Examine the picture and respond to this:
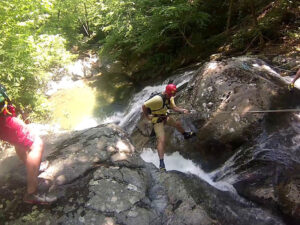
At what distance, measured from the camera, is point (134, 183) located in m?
4.04

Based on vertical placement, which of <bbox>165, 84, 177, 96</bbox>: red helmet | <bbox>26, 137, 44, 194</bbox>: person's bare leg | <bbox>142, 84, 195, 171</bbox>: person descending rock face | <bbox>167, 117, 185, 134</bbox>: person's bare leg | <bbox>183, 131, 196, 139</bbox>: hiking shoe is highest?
<bbox>26, 137, 44, 194</bbox>: person's bare leg

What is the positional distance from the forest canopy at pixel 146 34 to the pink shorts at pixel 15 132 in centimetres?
336

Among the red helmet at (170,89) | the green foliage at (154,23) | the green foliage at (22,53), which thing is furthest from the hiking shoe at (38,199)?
the green foliage at (154,23)

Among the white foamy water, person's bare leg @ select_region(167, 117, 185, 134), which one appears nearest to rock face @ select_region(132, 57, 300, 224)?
the white foamy water

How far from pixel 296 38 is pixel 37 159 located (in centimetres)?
829

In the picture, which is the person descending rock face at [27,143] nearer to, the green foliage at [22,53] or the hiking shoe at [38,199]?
the hiking shoe at [38,199]

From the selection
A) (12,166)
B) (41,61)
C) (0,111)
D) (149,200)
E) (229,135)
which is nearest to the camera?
(0,111)

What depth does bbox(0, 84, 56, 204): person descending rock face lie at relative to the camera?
133 inches

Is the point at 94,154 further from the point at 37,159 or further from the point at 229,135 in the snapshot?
the point at 229,135

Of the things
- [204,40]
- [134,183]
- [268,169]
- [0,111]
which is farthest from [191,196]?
[204,40]

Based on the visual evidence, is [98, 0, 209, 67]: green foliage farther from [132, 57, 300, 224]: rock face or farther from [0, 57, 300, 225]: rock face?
[0, 57, 300, 225]: rock face

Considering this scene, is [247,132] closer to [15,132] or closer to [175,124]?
[175,124]

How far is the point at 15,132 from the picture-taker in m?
3.47

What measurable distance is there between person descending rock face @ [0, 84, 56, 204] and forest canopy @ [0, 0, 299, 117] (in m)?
3.37
